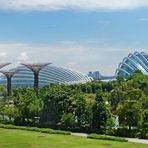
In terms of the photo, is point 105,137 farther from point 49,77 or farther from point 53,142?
point 49,77

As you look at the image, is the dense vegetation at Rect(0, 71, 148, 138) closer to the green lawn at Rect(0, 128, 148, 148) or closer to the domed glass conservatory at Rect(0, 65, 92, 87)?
the green lawn at Rect(0, 128, 148, 148)

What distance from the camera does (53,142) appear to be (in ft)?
135

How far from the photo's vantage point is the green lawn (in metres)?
39.0

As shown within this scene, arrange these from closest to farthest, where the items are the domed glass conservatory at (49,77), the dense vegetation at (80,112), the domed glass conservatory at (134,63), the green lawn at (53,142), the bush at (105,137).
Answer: the green lawn at (53,142), the bush at (105,137), the dense vegetation at (80,112), the domed glass conservatory at (134,63), the domed glass conservatory at (49,77)

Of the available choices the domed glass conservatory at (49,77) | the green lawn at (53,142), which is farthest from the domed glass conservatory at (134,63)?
the green lawn at (53,142)

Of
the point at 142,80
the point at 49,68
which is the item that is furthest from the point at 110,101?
the point at 49,68

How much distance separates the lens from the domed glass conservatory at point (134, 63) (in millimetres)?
135625

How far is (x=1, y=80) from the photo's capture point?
173 m

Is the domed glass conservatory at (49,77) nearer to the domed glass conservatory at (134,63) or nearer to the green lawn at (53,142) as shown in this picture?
the domed glass conservatory at (134,63)

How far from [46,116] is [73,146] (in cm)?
1697

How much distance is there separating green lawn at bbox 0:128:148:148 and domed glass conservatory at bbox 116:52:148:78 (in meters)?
92.3

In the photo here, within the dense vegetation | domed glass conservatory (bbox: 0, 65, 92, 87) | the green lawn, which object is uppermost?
domed glass conservatory (bbox: 0, 65, 92, 87)

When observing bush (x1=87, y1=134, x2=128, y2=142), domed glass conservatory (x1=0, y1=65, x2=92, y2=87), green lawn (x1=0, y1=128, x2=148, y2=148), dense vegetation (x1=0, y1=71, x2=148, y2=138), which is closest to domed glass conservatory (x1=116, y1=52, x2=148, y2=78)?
domed glass conservatory (x1=0, y1=65, x2=92, y2=87)

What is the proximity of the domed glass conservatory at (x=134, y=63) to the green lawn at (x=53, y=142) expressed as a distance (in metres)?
92.3
